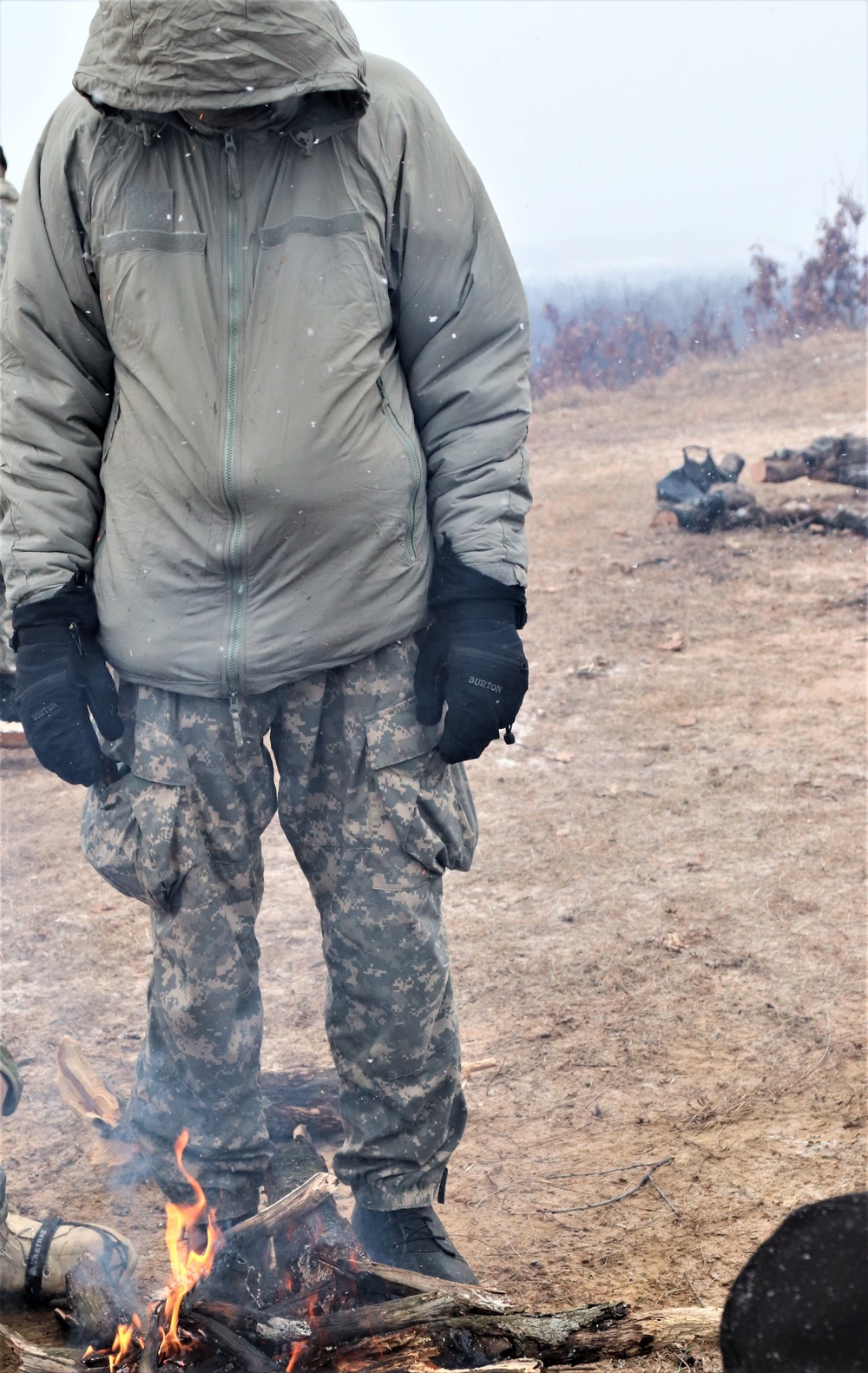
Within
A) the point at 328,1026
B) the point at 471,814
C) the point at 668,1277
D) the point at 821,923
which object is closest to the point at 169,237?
the point at 471,814

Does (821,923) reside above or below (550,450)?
above

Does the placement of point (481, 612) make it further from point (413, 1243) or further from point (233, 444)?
point (413, 1243)

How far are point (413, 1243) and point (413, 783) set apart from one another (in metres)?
0.95

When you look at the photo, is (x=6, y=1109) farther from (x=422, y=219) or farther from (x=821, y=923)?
(x=821, y=923)

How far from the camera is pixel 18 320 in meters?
2.09

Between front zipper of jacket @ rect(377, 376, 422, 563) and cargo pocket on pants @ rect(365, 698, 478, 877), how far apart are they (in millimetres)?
293

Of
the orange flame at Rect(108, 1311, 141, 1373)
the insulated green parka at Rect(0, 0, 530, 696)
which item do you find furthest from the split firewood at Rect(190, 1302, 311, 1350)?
the insulated green parka at Rect(0, 0, 530, 696)

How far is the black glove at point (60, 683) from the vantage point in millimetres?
2158

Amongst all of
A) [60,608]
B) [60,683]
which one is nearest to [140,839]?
[60,683]

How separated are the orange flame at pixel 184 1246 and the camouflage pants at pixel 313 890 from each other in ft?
0.09

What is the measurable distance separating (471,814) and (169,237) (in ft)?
3.95

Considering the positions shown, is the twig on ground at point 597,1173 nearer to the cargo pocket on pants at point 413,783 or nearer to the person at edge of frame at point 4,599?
the cargo pocket on pants at point 413,783

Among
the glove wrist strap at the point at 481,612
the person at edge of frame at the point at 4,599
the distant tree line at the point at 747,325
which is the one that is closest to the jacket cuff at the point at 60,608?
the glove wrist strap at the point at 481,612

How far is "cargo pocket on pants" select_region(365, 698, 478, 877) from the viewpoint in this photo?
7.23 feet
